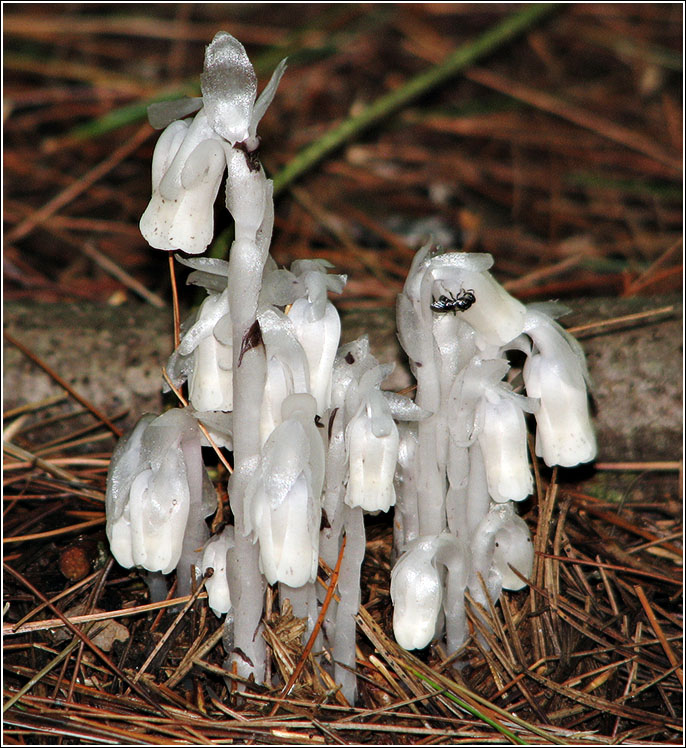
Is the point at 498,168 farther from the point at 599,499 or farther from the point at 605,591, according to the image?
the point at 605,591

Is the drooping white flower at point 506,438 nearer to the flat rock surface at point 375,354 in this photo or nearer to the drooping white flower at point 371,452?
the drooping white flower at point 371,452

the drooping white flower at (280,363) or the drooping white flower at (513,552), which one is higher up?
the drooping white flower at (280,363)

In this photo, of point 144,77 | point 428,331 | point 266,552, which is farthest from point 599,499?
point 144,77

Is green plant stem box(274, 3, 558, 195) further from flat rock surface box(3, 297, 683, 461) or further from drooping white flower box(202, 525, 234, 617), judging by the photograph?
drooping white flower box(202, 525, 234, 617)

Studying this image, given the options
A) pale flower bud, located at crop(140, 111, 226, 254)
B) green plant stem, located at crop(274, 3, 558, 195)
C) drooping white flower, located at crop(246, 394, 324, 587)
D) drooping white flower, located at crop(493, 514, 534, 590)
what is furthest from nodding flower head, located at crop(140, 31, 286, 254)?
green plant stem, located at crop(274, 3, 558, 195)

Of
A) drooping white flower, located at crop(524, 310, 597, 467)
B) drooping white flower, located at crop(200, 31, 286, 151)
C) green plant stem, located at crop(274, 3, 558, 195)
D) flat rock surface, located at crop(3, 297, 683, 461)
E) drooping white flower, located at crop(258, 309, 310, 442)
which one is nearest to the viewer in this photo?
drooping white flower, located at crop(200, 31, 286, 151)

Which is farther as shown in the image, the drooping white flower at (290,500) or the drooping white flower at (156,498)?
the drooping white flower at (156,498)

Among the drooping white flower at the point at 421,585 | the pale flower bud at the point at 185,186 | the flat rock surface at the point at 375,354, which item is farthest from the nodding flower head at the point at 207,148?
the flat rock surface at the point at 375,354

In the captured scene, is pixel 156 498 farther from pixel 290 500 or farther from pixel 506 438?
pixel 506 438
